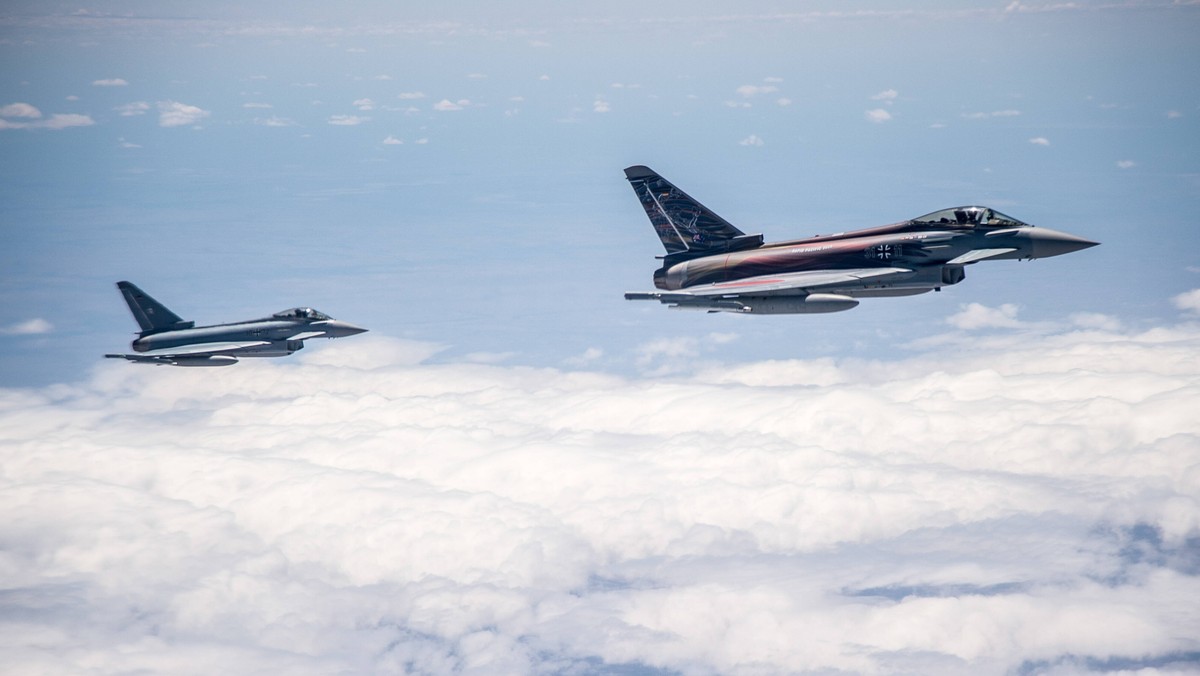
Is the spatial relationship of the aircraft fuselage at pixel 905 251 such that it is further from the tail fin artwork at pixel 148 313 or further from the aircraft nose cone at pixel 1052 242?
the tail fin artwork at pixel 148 313

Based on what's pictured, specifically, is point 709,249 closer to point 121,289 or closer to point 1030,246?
point 1030,246

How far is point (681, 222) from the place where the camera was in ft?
238

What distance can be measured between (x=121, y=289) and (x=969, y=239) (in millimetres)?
71791

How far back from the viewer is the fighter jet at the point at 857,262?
63.4 meters

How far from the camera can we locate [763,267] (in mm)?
68000

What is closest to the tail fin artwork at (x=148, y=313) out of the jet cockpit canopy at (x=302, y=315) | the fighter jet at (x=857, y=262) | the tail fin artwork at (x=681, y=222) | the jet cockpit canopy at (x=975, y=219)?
the jet cockpit canopy at (x=302, y=315)

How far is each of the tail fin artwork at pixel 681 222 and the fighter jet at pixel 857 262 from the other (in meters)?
0.88

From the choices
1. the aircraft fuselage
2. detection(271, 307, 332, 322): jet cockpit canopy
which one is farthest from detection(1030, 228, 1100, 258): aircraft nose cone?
detection(271, 307, 332, 322): jet cockpit canopy

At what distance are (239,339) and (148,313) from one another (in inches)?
440

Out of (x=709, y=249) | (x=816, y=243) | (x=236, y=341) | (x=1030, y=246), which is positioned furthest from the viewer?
(x=236, y=341)

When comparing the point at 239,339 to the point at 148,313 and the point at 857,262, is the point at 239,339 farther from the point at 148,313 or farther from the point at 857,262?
the point at 857,262

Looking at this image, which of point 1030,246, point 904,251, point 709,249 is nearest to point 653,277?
point 709,249

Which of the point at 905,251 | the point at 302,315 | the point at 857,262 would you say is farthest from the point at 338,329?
the point at 905,251

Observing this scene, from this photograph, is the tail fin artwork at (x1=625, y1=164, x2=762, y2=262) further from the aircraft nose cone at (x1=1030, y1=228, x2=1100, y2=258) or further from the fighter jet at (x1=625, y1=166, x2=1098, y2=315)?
the aircraft nose cone at (x1=1030, y1=228, x2=1100, y2=258)
